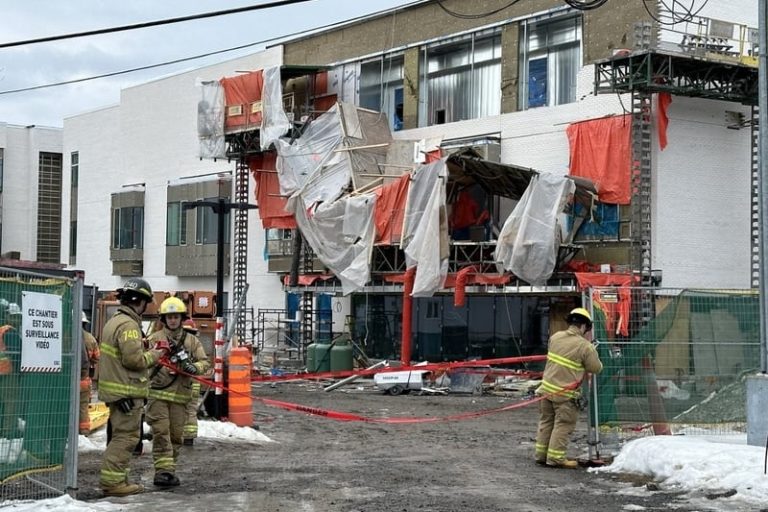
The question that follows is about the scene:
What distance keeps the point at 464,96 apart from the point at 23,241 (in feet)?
119

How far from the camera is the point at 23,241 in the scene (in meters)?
60.1

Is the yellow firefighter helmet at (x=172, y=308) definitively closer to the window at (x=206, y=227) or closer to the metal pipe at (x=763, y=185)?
the metal pipe at (x=763, y=185)

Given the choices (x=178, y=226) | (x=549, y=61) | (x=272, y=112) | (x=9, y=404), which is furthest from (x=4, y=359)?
(x=178, y=226)

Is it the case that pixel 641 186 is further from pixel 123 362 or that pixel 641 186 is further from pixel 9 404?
pixel 9 404

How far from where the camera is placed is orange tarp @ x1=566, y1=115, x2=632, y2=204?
26650 millimetres

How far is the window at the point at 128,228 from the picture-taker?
46906 mm

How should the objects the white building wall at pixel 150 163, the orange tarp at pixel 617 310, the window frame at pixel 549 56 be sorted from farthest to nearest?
the white building wall at pixel 150 163 < the window frame at pixel 549 56 < the orange tarp at pixel 617 310

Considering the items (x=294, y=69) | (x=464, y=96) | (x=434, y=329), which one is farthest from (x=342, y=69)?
(x=434, y=329)

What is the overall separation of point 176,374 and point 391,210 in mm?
18964

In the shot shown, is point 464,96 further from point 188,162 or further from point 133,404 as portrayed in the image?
point 133,404

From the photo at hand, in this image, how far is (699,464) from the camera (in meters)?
10.7

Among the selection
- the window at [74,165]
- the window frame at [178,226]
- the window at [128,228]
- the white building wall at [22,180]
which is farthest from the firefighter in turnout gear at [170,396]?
the white building wall at [22,180]

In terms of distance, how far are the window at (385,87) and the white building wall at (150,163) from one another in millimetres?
5602

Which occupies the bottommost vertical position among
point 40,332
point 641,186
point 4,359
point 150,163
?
point 4,359
